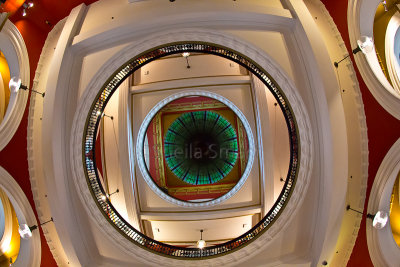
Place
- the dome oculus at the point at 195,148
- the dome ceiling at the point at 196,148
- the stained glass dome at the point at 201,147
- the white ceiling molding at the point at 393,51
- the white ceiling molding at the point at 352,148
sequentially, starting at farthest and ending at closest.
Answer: the stained glass dome at the point at 201,147
the dome ceiling at the point at 196,148
the dome oculus at the point at 195,148
the white ceiling molding at the point at 393,51
the white ceiling molding at the point at 352,148

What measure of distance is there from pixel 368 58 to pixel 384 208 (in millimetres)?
2843

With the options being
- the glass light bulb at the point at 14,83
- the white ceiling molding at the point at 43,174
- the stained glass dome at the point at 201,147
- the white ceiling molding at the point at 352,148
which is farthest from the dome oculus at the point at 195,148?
the glass light bulb at the point at 14,83

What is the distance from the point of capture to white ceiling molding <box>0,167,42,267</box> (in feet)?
16.8

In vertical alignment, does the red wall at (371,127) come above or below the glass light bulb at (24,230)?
above

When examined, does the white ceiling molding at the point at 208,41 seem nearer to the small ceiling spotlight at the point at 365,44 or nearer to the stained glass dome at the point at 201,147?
the small ceiling spotlight at the point at 365,44

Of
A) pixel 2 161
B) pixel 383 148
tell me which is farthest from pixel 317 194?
pixel 2 161

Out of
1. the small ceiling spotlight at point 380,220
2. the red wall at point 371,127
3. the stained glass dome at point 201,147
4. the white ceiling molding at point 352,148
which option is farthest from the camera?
the stained glass dome at point 201,147

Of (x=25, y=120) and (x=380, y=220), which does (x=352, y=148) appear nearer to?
(x=380, y=220)

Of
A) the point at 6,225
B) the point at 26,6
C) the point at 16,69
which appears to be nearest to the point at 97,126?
the point at 16,69

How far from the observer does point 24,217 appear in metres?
5.25

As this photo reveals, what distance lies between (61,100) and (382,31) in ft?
22.2

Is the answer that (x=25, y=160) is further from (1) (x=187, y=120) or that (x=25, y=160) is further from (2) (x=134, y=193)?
(1) (x=187, y=120)

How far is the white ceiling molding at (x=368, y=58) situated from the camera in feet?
14.8

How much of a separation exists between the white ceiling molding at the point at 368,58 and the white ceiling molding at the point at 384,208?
87 centimetres
